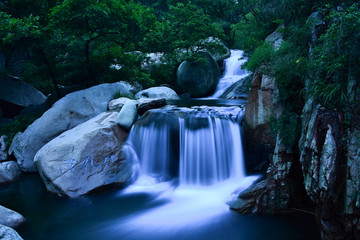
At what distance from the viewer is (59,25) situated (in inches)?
367

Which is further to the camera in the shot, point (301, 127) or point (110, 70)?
point (110, 70)

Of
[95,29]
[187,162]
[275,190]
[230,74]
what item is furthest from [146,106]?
[230,74]

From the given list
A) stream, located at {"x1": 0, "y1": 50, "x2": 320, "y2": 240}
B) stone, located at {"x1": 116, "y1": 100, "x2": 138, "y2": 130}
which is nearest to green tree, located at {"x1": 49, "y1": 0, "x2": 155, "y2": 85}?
stone, located at {"x1": 116, "y1": 100, "x2": 138, "y2": 130}

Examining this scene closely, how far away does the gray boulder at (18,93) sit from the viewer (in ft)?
42.0

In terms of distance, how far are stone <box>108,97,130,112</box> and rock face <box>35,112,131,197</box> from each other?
1.28 metres

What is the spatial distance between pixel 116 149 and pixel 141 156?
77 cm

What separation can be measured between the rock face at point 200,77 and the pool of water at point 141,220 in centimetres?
1008

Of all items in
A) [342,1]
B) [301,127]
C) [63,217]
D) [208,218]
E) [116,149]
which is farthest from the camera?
[116,149]

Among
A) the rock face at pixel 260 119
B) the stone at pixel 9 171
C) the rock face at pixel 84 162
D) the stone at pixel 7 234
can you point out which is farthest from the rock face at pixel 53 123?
the stone at pixel 7 234

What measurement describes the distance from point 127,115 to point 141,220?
142 inches

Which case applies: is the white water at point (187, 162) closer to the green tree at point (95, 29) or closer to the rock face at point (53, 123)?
the rock face at point (53, 123)

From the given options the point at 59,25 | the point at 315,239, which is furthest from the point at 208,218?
the point at 59,25

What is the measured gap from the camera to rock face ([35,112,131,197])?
7.09 meters

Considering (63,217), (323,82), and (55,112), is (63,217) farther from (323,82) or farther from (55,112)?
(323,82)
